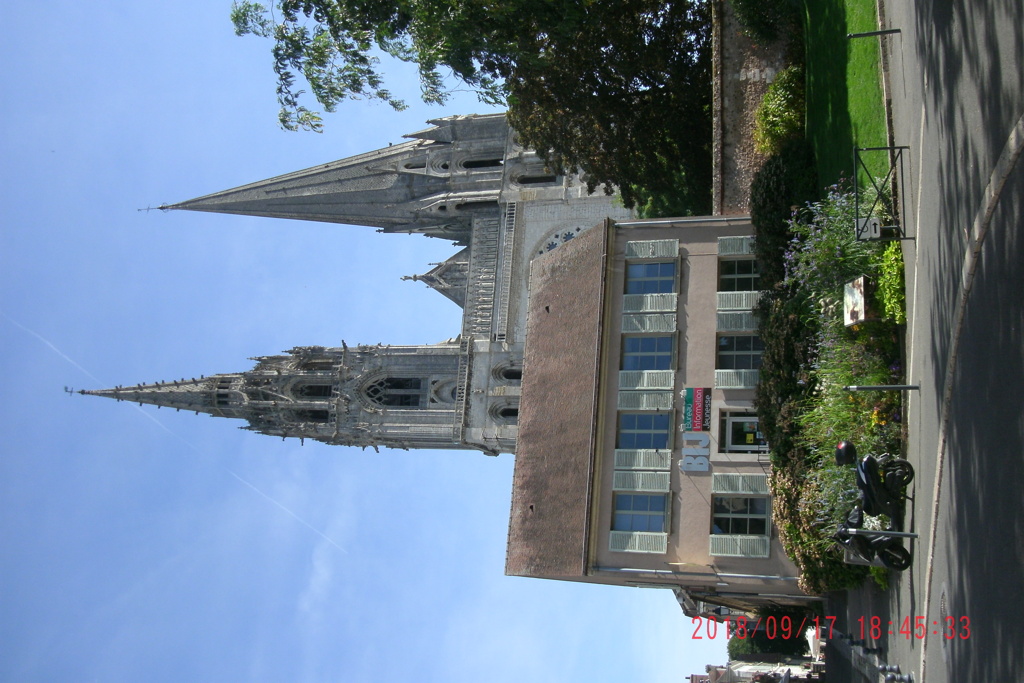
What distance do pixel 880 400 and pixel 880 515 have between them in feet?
6.51

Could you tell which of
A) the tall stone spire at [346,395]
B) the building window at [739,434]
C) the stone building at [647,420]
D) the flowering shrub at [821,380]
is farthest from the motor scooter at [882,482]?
the tall stone spire at [346,395]

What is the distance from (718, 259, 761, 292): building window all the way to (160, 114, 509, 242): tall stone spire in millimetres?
20395

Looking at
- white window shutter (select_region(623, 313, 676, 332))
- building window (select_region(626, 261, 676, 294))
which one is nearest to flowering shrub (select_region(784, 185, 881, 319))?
white window shutter (select_region(623, 313, 676, 332))

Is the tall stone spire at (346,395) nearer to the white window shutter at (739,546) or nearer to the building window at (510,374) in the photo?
the building window at (510,374)

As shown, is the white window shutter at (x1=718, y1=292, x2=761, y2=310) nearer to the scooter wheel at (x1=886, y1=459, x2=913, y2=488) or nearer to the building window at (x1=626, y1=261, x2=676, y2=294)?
the building window at (x1=626, y1=261, x2=676, y2=294)

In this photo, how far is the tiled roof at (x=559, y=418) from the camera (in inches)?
863

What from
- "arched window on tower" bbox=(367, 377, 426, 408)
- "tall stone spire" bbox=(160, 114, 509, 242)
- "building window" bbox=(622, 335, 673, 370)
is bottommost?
"building window" bbox=(622, 335, 673, 370)

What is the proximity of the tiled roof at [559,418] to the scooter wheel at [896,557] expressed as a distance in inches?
302

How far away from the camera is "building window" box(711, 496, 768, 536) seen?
20.7 meters

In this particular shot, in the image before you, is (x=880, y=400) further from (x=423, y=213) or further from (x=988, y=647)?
(x=423, y=213)

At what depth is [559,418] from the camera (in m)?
23.2

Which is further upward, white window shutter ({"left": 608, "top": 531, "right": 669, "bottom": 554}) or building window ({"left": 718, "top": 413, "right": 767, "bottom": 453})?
building window ({"left": 718, "top": 413, "right": 767, "bottom": 453})

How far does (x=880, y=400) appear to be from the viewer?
54.3ft
